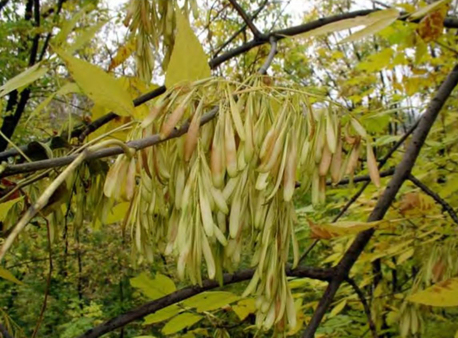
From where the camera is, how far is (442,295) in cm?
59

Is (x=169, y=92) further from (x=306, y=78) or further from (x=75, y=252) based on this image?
(x=306, y=78)

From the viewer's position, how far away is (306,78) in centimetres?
607

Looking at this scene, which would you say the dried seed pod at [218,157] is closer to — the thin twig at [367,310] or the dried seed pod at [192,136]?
the dried seed pod at [192,136]

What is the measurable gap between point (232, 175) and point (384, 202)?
0.66m

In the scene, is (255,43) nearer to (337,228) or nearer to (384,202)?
(384,202)

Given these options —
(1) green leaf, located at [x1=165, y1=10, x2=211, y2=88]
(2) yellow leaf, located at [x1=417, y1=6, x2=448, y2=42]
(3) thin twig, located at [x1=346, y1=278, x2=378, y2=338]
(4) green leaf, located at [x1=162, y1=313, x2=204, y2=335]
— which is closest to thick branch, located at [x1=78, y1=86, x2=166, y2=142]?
(1) green leaf, located at [x1=165, y1=10, x2=211, y2=88]

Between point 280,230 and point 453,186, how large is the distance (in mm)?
828

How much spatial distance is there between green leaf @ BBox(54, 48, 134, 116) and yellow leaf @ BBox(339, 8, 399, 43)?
0.86ft

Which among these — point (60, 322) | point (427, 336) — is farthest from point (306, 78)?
point (427, 336)

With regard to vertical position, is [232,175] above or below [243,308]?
above

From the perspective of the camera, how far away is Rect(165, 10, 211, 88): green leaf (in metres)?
0.49

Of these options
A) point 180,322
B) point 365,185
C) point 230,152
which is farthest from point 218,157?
point 365,185

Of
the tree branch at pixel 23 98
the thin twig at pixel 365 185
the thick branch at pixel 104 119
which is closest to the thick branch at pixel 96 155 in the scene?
the thick branch at pixel 104 119

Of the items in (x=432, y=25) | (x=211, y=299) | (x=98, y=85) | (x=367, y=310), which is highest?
(x=432, y=25)
